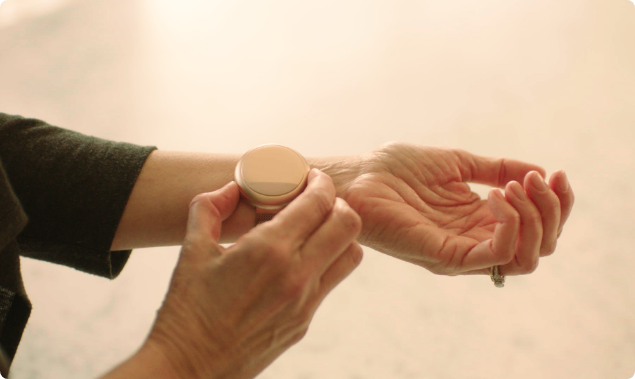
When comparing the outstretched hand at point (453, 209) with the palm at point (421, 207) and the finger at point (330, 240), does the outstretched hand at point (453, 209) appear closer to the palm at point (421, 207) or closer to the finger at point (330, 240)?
the palm at point (421, 207)

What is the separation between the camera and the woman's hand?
20.0 inches

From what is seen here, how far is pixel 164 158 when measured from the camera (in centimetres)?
91

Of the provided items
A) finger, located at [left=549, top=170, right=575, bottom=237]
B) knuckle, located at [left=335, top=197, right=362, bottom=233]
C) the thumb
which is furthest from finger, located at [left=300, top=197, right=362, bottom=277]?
finger, located at [left=549, top=170, right=575, bottom=237]

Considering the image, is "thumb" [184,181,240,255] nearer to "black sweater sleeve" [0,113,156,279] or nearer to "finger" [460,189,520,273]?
"black sweater sleeve" [0,113,156,279]

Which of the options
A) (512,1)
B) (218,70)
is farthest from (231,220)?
(512,1)

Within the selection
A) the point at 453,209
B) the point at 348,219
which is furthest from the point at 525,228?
the point at 348,219

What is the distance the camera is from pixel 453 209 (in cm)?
88

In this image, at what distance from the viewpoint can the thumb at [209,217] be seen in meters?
0.55

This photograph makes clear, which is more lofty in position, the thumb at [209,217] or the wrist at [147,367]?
the thumb at [209,217]

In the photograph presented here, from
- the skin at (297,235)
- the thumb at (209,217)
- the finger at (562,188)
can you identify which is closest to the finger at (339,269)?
the skin at (297,235)

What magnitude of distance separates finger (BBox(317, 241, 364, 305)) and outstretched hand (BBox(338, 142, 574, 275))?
0.22 m

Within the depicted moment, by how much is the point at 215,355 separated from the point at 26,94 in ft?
5.20

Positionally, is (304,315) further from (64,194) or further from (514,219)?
(64,194)

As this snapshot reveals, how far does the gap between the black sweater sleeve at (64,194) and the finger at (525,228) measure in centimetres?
65
